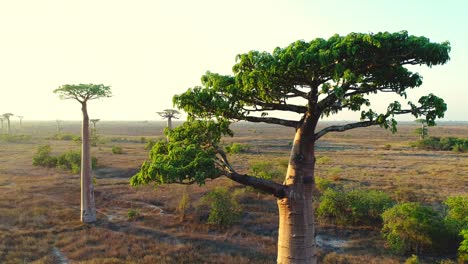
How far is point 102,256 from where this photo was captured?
10.5 m

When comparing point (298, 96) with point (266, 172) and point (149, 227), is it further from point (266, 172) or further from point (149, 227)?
point (266, 172)

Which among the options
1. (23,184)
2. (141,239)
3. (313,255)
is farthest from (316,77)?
(23,184)

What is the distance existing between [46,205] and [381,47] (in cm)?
1603

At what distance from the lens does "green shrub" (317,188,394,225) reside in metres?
13.9

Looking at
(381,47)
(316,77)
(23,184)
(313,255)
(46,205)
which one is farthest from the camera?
(23,184)

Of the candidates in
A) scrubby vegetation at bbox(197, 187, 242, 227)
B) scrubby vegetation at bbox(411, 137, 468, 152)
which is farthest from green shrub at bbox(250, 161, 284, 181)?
scrubby vegetation at bbox(411, 137, 468, 152)

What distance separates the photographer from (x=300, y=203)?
5688mm

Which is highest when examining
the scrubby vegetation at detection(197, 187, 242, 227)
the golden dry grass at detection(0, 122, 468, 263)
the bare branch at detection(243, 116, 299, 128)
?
the bare branch at detection(243, 116, 299, 128)

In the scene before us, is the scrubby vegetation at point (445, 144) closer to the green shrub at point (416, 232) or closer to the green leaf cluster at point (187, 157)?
the green shrub at point (416, 232)

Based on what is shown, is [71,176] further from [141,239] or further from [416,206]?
[416,206]

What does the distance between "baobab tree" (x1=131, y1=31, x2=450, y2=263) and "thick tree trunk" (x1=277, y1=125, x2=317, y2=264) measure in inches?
0.6

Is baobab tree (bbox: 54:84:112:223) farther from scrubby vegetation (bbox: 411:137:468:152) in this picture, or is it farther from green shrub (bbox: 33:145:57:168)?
scrubby vegetation (bbox: 411:137:468:152)

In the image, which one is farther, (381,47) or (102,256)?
(102,256)

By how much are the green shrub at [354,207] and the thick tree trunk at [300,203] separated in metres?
8.84
